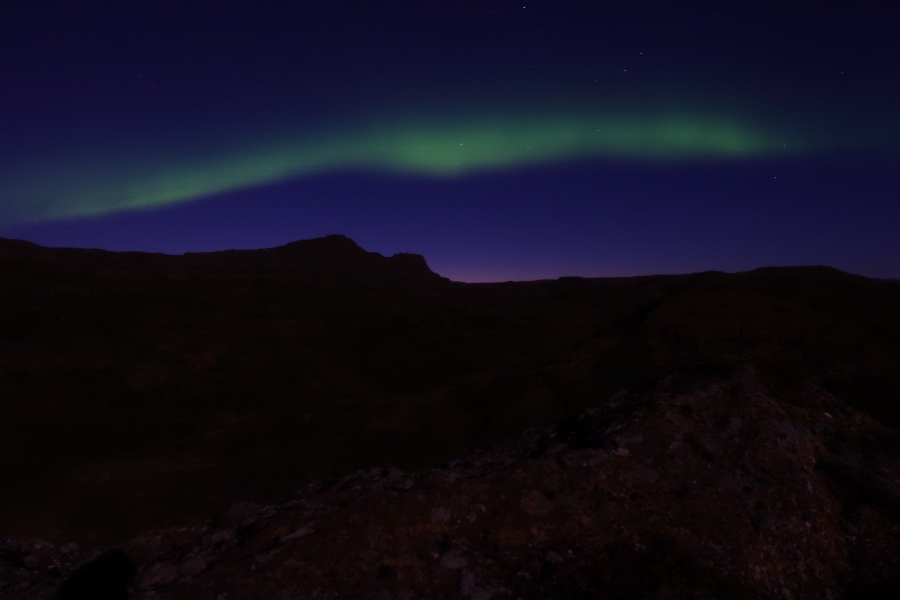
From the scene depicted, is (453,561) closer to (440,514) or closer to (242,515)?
(440,514)

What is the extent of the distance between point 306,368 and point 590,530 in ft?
49.8

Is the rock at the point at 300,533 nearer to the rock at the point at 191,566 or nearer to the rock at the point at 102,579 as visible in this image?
the rock at the point at 191,566

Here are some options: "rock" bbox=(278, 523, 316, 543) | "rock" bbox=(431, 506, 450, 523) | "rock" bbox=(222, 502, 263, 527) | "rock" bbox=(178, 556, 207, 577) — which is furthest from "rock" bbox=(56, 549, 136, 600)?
"rock" bbox=(431, 506, 450, 523)

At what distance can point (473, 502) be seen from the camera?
497cm

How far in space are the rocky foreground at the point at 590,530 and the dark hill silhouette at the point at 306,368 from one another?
5.20 feet

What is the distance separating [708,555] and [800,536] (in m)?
1.03

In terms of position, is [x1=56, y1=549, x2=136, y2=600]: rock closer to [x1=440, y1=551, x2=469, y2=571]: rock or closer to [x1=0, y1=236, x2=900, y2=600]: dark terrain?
[x1=0, y1=236, x2=900, y2=600]: dark terrain

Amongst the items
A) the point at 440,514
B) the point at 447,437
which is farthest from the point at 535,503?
the point at 447,437

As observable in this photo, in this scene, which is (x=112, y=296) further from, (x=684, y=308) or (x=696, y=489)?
(x=696, y=489)

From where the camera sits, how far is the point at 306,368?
1856 centimetres

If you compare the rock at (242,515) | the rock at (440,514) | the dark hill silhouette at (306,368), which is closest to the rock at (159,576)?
the rock at (242,515)

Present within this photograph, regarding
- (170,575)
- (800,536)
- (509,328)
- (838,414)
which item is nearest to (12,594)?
(170,575)

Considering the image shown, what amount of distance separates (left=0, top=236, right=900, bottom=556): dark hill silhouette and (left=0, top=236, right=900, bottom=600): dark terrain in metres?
0.10

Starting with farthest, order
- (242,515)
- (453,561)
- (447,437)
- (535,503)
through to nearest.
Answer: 1. (447,437)
2. (242,515)
3. (535,503)
4. (453,561)
